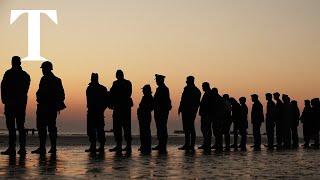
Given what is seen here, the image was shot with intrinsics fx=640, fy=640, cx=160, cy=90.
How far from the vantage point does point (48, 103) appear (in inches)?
571

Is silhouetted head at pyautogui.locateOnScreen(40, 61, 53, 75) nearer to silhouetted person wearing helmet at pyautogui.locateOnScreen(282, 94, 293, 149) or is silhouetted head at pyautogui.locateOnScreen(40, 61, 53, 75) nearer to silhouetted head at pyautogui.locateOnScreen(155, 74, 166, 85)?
silhouetted head at pyautogui.locateOnScreen(155, 74, 166, 85)

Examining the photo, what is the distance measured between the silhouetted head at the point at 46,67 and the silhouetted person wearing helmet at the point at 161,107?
403cm

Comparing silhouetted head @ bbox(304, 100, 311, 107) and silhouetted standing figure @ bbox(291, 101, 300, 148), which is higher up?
silhouetted head @ bbox(304, 100, 311, 107)

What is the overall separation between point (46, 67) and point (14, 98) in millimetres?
1126

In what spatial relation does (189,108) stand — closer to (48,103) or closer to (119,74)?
(119,74)

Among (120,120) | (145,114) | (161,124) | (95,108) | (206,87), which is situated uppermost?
(206,87)

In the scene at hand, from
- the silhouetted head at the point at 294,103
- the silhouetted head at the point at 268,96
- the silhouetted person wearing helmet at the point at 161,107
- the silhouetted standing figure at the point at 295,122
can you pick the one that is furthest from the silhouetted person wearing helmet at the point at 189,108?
the silhouetted head at the point at 294,103

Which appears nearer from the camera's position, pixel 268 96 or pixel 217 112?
pixel 217 112

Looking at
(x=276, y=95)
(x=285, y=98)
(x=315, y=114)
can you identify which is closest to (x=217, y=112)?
(x=276, y=95)

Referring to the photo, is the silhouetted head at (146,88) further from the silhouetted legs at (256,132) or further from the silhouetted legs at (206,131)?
the silhouetted legs at (256,132)

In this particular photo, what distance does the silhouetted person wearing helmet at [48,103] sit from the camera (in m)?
14.4

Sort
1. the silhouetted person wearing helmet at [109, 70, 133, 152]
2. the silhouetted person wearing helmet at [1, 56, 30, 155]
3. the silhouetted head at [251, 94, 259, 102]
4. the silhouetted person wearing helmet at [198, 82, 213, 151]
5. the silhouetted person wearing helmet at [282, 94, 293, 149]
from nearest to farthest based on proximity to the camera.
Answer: the silhouetted person wearing helmet at [1, 56, 30, 155] < the silhouetted person wearing helmet at [109, 70, 133, 152] < the silhouetted person wearing helmet at [198, 82, 213, 151] < the silhouetted head at [251, 94, 259, 102] < the silhouetted person wearing helmet at [282, 94, 293, 149]

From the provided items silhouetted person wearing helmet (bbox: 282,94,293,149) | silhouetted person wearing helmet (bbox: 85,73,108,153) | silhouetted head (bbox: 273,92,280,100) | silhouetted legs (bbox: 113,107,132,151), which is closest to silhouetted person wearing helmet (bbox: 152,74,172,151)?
silhouetted legs (bbox: 113,107,132,151)

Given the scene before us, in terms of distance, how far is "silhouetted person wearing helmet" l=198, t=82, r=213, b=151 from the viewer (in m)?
19.3
